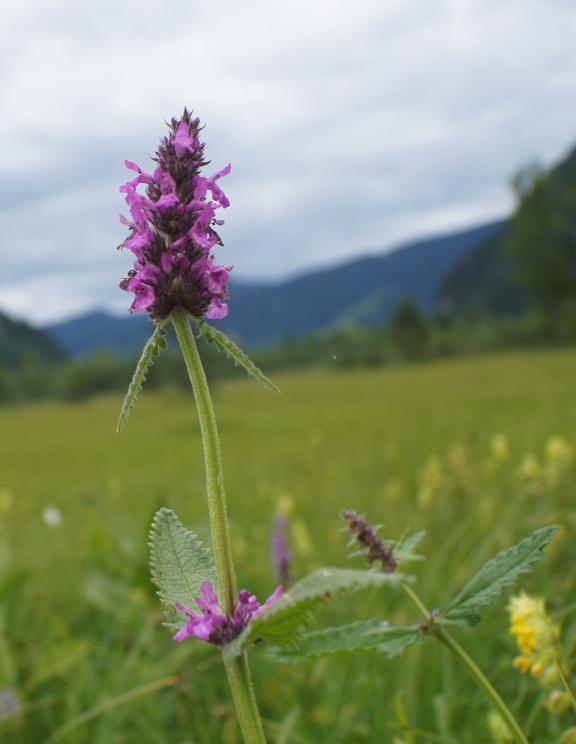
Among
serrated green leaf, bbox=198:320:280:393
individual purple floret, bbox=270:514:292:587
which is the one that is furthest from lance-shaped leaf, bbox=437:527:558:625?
individual purple floret, bbox=270:514:292:587

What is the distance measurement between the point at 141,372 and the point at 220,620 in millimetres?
212

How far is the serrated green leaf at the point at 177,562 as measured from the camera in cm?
69

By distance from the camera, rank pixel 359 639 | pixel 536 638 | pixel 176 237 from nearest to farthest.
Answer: pixel 176 237 < pixel 359 639 < pixel 536 638

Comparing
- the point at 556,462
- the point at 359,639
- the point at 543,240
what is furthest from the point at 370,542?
the point at 543,240

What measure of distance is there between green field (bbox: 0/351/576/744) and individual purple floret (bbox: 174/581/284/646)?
54 centimetres

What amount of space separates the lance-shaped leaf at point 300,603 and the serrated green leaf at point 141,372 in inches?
7.0

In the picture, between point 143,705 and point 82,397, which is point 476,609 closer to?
point 143,705

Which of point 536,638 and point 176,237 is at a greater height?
point 176,237

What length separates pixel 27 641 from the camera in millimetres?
2639

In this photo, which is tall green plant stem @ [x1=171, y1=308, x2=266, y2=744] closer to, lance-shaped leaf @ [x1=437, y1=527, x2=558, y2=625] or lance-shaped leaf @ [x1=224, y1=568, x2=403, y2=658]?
lance-shaped leaf @ [x1=224, y1=568, x2=403, y2=658]

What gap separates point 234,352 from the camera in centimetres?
63

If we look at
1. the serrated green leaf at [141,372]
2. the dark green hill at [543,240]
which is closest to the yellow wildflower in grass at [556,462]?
the serrated green leaf at [141,372]

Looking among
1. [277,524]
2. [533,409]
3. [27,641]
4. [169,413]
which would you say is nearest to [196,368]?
[277,524]

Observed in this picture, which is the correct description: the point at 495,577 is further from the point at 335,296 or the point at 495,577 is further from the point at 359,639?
the point at 335,296
